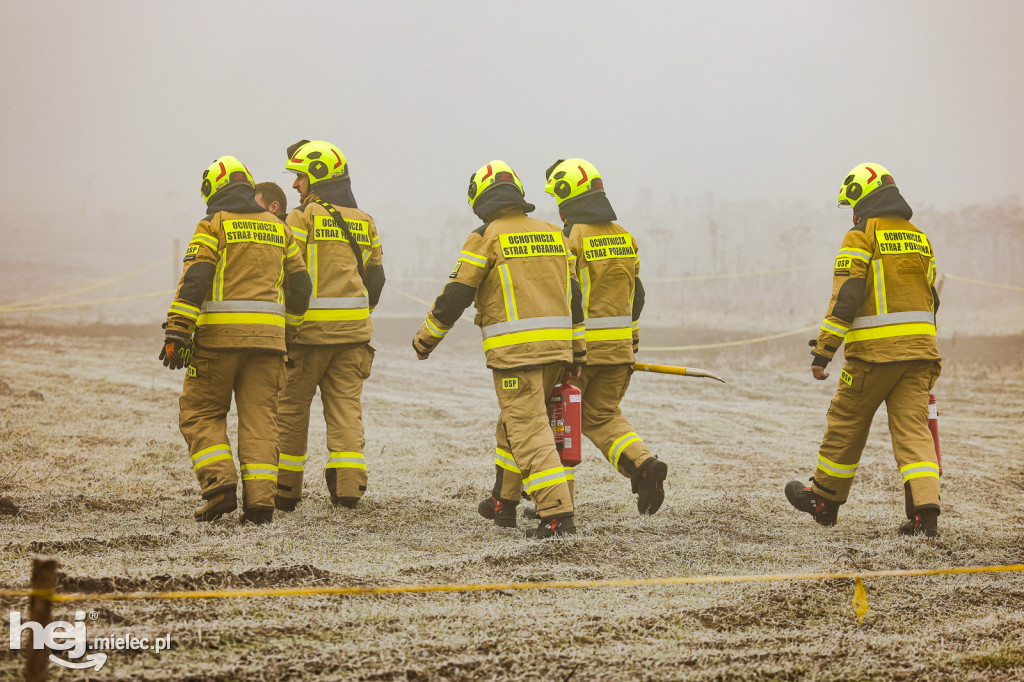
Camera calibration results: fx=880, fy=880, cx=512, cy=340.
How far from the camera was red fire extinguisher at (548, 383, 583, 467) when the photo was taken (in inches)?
209

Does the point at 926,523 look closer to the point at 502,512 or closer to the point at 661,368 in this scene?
the point at 661,368

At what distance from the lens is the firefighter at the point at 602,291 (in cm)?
556

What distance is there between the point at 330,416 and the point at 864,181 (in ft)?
12.3

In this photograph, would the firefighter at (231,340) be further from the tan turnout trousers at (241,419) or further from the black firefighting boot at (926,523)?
the black firefighting boot at (926,523)

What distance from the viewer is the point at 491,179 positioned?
17.3ft

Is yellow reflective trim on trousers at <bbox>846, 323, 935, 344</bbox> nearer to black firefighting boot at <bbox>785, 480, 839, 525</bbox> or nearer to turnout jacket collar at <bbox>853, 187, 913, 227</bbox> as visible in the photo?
turnout jacket collar at <bbox>853, 187, 913, 227</bbox>

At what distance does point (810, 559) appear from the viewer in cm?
465

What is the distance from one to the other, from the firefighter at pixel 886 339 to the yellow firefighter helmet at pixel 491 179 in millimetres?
2031

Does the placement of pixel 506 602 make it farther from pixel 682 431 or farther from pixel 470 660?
pixel 682 431

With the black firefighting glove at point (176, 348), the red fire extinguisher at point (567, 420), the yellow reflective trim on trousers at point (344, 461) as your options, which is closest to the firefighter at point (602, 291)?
the red fire extinguisher at point (567, 420)

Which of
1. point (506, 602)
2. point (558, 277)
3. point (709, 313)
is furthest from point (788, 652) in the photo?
point (709, 313)

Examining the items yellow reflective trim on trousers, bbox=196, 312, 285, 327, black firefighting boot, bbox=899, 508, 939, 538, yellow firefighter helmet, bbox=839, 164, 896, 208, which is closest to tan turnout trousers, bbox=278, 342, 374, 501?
yellow reflective trim on trousers, bbox=196, 312, 285, 327

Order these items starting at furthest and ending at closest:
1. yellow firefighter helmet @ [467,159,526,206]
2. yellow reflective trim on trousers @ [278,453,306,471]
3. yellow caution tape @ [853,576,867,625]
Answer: yellow reflective trim on trousers @ [278,453,306,471], yellow firefighter helmet @ [467,159,526,206], yellow caution tape @ [853,576,867,625]

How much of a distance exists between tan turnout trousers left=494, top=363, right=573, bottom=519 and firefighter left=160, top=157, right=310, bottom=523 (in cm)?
139
